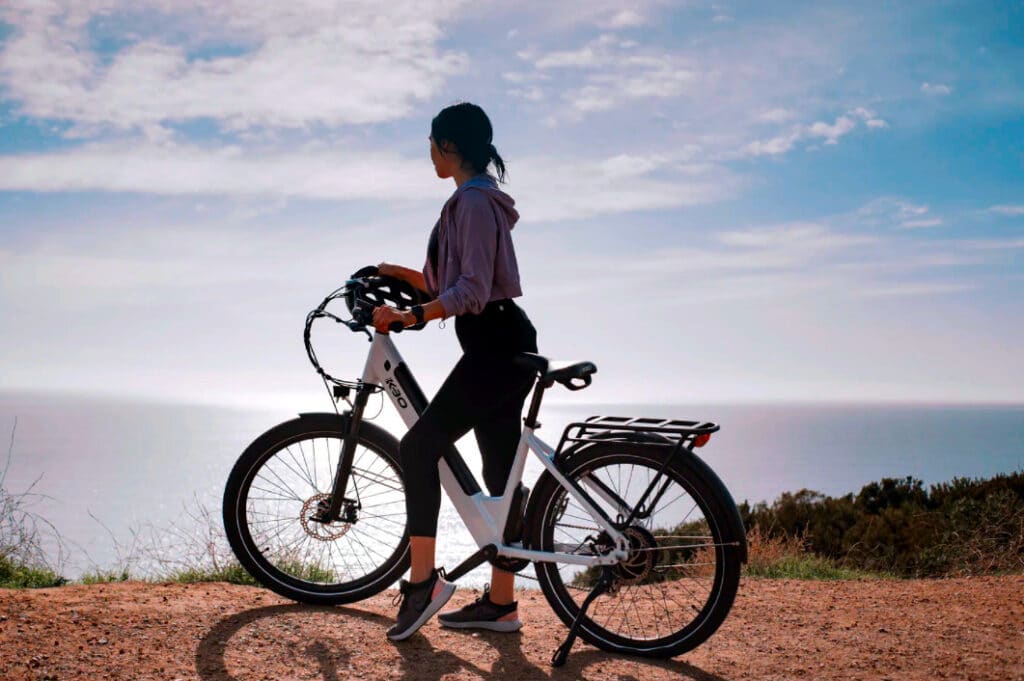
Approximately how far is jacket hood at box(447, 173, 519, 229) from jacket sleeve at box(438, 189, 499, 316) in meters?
0.04

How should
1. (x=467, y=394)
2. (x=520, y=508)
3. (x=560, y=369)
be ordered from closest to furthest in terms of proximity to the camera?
(x=560, y=369) → (x=467, y=394) → (x=520, y=508)

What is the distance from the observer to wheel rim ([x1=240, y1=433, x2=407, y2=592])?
15.4ft

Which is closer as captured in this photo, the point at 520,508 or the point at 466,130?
the point at 466,130

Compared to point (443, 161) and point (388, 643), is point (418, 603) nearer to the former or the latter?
point (388, 643)

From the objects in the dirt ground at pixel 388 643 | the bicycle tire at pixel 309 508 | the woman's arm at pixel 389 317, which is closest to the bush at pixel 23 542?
the dirt ground at pixel 388 643

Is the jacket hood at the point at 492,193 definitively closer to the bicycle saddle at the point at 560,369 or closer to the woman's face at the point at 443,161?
the woman's face at the point at 443,161

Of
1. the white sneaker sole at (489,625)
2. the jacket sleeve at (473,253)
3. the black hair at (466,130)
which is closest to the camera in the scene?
the jacket sleeve at (473,253)

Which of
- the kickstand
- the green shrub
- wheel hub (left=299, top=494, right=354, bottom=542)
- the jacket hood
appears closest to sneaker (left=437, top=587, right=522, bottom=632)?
the kickstand

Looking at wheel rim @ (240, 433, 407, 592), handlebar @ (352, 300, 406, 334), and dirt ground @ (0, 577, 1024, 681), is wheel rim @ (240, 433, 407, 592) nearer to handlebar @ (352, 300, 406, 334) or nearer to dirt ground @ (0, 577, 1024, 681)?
dirt ground @ (0, 577, 1024, 681)

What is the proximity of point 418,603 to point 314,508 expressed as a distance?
845 millimetres

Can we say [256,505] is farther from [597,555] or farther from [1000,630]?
[1000,630]

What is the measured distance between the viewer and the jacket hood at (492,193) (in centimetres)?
408

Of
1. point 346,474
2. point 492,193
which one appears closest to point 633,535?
point 346,474

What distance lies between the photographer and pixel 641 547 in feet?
12.9
